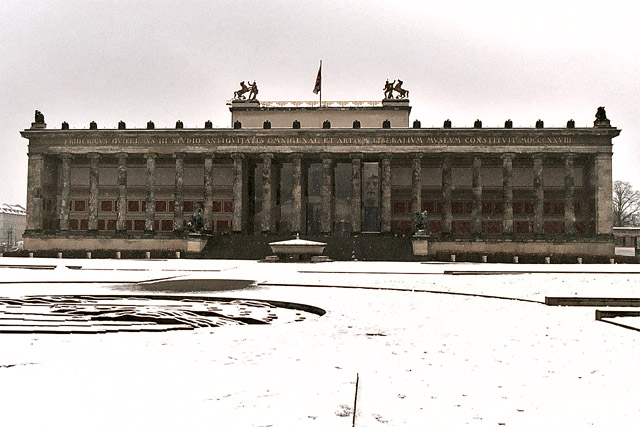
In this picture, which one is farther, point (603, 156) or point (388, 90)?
point (388, 90)

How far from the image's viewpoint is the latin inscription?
66125mm

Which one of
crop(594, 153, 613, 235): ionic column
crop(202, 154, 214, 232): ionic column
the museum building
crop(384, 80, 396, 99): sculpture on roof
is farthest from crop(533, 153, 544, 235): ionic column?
crop(202, 154, 214, 232): ionic column

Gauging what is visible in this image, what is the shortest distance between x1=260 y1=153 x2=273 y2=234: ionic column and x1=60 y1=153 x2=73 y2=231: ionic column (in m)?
21.6

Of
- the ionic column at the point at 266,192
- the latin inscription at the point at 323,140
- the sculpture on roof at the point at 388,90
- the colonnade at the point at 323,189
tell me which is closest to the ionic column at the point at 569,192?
the colonnade at the point at 323,189

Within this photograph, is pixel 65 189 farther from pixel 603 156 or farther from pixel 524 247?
pixel 603 156

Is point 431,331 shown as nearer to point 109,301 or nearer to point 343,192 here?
point 109,301

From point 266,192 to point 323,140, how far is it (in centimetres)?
836

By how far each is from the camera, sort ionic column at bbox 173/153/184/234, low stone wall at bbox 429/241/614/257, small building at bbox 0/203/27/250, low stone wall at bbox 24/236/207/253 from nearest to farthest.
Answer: low stone wall at bbox 429/241/614/257
low stone wall at bbox 24/236/207/253
ionic column at bbox 173/153/184/234
small building at bbox 0/203/27/250

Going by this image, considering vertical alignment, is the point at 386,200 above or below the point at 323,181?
below

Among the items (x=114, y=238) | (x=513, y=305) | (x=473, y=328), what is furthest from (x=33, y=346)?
(x=114, y=238)

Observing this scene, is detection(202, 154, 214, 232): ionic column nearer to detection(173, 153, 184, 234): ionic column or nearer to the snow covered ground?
detection(173, 153, 184, 234): ionic column

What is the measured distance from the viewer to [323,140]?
67.4 metres

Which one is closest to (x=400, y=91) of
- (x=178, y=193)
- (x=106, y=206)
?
(x=178, y=193)

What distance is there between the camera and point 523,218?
71.8 meters
